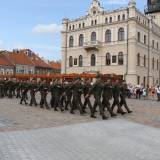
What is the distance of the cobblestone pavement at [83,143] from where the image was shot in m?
8.87

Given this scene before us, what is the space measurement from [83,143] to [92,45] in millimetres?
58454

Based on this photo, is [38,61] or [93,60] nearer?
[93,60]

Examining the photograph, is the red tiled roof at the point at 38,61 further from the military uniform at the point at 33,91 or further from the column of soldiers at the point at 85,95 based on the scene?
the column of soldiers at the point at 85,95

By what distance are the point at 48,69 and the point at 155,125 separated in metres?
88.8

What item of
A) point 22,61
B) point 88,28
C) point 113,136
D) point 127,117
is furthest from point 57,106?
point 22,61

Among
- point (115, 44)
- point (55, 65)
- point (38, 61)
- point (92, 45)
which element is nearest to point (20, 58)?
point (38, 61)

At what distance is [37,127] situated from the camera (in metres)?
13.5

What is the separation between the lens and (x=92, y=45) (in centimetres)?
6838

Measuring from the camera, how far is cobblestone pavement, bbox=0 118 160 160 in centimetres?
887

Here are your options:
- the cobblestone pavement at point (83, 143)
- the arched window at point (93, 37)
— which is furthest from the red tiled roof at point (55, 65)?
the cobblestone pavement at point (83, 143)

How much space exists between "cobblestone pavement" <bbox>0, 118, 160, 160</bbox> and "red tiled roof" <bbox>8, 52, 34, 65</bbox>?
8164 cm

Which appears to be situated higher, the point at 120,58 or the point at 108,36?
the point at 108,36

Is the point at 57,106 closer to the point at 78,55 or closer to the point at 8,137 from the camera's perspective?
the point at 8,137

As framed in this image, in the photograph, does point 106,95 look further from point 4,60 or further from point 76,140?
point 4,60
